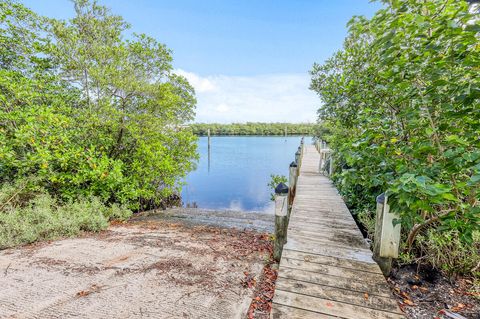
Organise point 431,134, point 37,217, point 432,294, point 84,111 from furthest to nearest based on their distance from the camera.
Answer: point 84,111
point 37,217
point 432,294
point 431,134

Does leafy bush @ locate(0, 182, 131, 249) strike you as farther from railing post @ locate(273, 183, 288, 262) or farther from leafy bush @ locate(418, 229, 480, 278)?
leafy bush @ locate(418, 229, 480, 278)

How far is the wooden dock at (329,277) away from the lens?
178 cm

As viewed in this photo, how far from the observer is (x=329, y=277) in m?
2.19

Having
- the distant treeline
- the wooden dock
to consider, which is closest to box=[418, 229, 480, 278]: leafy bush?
the wooden dock

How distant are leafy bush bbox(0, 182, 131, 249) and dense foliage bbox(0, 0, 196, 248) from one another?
27 cm

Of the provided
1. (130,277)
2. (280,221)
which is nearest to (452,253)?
(280,221)

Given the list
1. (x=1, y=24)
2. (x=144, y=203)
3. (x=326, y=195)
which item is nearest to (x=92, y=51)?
(x=1, y=24)

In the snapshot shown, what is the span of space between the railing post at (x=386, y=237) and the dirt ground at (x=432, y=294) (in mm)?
202

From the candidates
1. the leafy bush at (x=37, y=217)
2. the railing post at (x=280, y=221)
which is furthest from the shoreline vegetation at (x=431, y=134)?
the leafy bush at (x=37, y=217)

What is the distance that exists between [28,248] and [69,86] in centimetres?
503

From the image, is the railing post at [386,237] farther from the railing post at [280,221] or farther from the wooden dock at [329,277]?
the railing post at [280,221]

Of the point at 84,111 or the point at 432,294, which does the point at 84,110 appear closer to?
the point at 84,111

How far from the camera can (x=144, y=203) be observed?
7.84 metres

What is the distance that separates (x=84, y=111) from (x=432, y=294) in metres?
7.54
